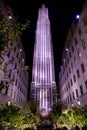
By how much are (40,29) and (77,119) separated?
106 metres

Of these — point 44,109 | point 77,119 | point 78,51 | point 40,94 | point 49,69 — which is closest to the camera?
point 77,119

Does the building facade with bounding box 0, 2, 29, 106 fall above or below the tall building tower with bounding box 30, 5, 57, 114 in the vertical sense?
below

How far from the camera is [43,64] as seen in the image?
386 feet

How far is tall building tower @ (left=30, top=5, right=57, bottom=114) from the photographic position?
338 ft

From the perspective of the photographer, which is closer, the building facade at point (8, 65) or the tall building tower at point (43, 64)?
the building facade at point (8, 65)

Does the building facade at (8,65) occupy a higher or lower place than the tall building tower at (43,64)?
lower

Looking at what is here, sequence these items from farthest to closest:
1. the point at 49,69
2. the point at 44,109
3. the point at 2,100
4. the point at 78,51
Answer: the point at 49,69 < the point at 44,109 < the point at 78,51 < the point at 2,100

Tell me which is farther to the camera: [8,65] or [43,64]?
[43,64]

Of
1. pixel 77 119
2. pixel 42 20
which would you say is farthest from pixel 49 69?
pixel 77 119

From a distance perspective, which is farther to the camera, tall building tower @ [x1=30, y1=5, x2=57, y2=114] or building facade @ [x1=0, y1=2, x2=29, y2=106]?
tall building tower @ [x1=30, y1=5, x2=57, y2=114]

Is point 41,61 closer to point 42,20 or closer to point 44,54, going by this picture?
point 44,54

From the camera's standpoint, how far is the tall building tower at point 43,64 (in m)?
103

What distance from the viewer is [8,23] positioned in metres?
10.1

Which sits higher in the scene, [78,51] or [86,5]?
[86,5]
